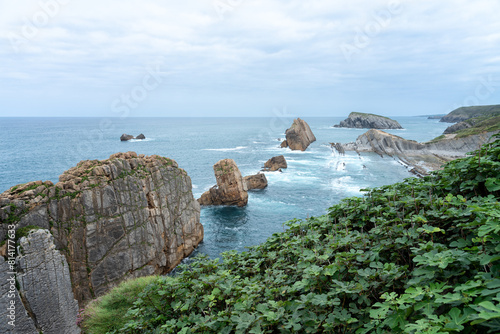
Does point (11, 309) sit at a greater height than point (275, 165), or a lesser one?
lesser

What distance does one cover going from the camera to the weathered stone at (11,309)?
12.1 meters

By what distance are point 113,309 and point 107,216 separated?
10.9m

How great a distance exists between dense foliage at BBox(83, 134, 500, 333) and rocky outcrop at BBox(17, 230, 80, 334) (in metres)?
10.9

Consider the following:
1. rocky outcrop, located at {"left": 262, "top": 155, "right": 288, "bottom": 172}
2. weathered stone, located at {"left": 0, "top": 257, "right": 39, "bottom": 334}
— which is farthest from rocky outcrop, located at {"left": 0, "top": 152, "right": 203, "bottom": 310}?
rocky outcrop, located at {"left": 262, "top": 155, "right": 288, "bottom": 172}

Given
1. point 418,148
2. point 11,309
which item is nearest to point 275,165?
point 418,148

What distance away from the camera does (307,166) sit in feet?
236

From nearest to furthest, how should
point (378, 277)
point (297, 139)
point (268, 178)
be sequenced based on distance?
point (378, 277) → point (268, 178) → point (297, 139)

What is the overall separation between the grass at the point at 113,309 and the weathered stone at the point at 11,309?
2401 mm

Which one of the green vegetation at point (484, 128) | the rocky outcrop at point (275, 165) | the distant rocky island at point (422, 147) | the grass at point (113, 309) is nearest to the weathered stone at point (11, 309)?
the grass at point (113, 309)

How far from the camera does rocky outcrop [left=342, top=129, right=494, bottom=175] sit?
72.8 meters

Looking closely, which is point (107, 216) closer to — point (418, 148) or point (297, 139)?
point (297, 139)

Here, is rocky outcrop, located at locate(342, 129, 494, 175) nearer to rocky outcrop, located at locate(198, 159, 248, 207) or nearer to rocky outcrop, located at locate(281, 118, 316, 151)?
rocky outcrop, located at locate(281, 118, 316, 151)

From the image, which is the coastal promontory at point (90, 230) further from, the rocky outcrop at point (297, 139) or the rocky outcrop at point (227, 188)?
the rocky outcrop at point (297, 139)

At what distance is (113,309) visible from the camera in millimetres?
11680
